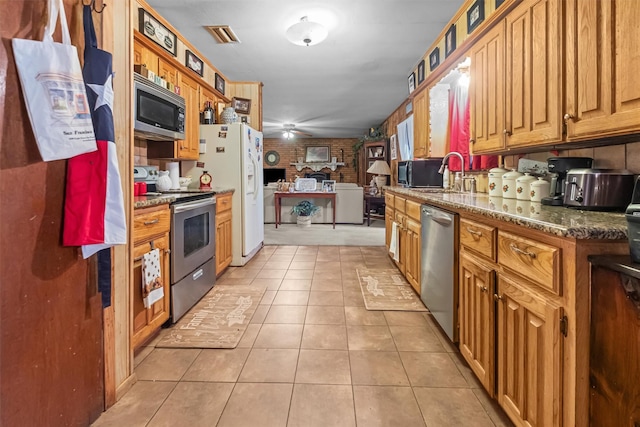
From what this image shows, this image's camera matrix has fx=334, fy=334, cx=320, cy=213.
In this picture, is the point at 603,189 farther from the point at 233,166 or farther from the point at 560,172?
the point at 233,166

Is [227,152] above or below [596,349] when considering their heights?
above

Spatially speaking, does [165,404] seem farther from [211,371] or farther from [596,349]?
[596,349]

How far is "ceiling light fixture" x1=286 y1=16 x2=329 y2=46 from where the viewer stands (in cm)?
315

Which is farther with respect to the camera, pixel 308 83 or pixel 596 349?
pixel 308 83

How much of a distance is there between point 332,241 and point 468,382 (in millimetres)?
3806

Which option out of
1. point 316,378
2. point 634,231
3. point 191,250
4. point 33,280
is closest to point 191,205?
point 191,250

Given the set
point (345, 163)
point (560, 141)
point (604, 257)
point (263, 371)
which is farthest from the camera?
point (345, 163)

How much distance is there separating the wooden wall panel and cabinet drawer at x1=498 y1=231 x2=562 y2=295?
1658 millimetres

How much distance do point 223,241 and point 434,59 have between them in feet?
9.79

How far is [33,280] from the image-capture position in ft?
3.64

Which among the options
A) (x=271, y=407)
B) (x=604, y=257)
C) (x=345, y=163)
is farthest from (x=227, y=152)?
(x=345, y=163)

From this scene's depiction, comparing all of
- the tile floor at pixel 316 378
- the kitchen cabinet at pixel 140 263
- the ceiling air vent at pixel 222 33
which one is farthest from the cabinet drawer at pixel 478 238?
the ceiling air vent at pixel 222 33

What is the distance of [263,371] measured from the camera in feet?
5.78

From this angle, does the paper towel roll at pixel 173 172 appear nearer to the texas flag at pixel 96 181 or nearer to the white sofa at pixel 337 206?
the texas flag at pixel 96 181
